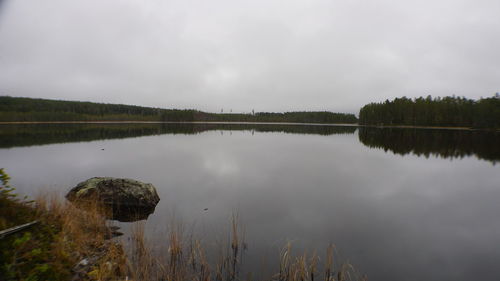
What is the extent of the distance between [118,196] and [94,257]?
250 inches

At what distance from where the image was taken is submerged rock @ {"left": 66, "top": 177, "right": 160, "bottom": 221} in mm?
12438

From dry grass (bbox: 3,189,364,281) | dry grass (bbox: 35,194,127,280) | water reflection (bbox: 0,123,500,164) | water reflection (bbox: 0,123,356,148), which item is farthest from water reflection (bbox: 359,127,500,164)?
dry grass (bbox: 35,194,127,280)

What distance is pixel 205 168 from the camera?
2627 cm

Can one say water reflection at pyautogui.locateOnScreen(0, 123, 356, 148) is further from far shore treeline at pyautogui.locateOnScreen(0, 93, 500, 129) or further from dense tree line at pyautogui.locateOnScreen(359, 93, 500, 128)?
dense tree line at pyautogui.locateOnScreen(359, 93, 500, 128)

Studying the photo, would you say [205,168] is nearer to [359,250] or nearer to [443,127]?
[359,250]

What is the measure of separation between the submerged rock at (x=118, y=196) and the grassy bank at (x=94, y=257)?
2.92 m

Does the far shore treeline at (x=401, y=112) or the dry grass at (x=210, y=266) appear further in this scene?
the far shore treeline at (x=401, y=112)

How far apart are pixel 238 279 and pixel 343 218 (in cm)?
821

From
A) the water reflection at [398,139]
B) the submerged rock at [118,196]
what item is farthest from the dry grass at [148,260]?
the water reflection at [398,139]

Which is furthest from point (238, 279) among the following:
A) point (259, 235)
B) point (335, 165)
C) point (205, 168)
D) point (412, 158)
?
point (412, 158)

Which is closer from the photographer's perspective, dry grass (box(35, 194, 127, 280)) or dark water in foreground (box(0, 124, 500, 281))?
dry grass (box(35, 194, 127, 280))

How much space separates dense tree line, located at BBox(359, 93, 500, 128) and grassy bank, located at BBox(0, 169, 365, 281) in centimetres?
14184

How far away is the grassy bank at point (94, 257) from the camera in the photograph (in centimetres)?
535

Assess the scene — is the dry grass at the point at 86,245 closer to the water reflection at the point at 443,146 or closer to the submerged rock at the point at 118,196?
the submerged rock at the point at 118,196
